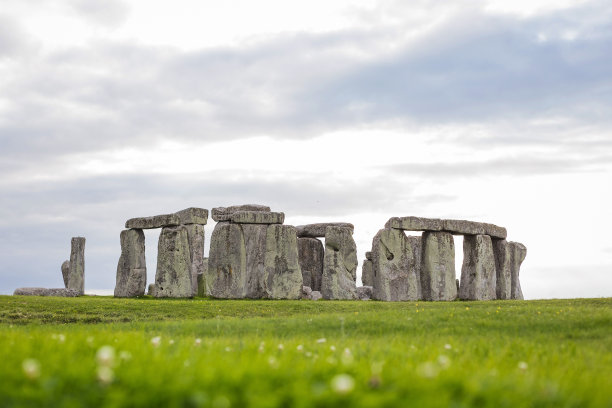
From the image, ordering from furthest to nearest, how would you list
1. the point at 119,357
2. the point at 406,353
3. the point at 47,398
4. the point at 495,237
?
the point at 495,237, the point at 406,353, the point at 119,357, the point at 47,398

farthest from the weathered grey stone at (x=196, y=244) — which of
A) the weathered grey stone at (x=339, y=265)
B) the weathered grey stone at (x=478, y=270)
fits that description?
the weathered grey stone at (x=478, y=270)

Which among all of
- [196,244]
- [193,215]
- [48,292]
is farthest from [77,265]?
[193,215]

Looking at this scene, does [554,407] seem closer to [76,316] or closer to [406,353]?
[406,353]

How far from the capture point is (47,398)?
437 centimetres

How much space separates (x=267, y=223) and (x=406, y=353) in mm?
18643

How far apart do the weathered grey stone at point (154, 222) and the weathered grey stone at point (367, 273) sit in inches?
570

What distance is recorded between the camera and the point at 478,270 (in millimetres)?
28547

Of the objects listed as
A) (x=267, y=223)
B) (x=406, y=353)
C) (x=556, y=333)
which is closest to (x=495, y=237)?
(x=267, y=223)

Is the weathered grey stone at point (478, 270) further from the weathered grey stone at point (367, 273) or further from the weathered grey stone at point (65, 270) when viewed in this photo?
the weathered grey stone at point (65, 270)

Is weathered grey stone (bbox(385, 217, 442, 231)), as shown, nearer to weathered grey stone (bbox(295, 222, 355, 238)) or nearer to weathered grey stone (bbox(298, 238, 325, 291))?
weathered grey stone (bbox(295, 222, 355, 238))

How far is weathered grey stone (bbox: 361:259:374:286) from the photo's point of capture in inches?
1451

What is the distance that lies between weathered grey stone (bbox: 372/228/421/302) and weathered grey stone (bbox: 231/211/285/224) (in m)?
4.56

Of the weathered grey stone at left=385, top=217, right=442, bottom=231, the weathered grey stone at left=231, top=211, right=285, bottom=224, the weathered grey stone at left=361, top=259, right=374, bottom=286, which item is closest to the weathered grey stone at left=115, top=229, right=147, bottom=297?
the weathered grey stone at left=231, top=211, right=285, bottom=224

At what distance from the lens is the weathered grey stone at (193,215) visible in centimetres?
2858
